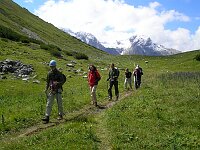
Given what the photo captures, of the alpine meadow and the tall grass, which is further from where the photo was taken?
the tall grass

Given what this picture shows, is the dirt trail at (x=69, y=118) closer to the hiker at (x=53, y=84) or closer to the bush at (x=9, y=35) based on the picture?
the hiker at (x=53, y=84)

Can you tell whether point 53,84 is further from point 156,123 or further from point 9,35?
point 9,35

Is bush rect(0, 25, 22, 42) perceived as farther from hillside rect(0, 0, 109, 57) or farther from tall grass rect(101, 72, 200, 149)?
tall grass rect(101, 72, 200, 149)

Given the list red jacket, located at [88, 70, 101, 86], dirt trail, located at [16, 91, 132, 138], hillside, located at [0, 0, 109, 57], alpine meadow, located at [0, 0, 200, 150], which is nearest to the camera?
alpine meadow, located at [0, 0, 200, 150]

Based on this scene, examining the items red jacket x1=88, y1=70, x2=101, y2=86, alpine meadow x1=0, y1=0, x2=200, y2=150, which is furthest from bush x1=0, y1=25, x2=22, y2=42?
red jacket x1=88, y1=70, x2=101, y2=86

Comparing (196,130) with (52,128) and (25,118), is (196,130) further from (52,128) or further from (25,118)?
(25,118)

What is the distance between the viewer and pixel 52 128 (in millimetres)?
19609

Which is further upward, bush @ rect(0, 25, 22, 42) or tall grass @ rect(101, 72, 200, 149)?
bush @ rect(0, 25, 22, 42)

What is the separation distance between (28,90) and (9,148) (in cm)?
2098

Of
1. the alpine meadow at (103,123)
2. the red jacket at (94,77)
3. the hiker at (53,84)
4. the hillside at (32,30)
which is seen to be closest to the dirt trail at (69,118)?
the alpine meadow at (103,123)

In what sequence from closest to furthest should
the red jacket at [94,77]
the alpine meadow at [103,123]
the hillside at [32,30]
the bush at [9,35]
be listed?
the alpine meadow at [103,123]
the red jacket at [94,77]
the bush at [9,35]
the hillside at [32,30]

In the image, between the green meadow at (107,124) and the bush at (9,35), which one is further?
the bush at (9,35)

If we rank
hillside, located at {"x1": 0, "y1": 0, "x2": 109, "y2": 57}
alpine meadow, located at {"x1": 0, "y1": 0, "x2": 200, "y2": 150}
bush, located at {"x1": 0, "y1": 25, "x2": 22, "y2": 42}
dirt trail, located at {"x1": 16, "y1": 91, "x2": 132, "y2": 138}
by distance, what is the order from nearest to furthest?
alpine meadow, located at {"x1": 0, "y1": 0, "x2": 200, "y2": 150} → dirt trail, located at {"x1": 16, "y1": 91, "x2": 132, "y2": 138} → bush, located at {"x1": 0, "y1": 25, "x2": 22, "y2": 42} → hillside, located at {"x1": 0, "y1": 0, "x2": 109, "y2": 57}

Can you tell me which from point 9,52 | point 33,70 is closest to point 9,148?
point 33,70
